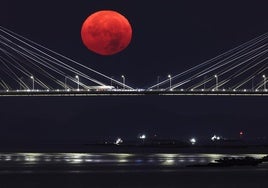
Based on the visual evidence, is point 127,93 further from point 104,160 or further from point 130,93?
point 104,160

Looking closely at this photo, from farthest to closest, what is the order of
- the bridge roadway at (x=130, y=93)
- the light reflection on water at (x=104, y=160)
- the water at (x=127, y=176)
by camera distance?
the bridge roadway at (x=130, y=93)
the light reflection on water at (x=104, y=160)
the water at (x=127, y=176)

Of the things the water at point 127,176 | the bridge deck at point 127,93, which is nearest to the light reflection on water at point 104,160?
the water at point 127,176

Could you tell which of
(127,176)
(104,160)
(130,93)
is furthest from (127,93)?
(127,176)

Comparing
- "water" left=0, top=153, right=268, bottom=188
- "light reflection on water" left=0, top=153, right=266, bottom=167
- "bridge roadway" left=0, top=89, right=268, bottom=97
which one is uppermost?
"bridge roadway" left=0, top=89, right=268, bottom=97

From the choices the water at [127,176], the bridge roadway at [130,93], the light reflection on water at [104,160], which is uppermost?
the bridge roadway at [130,93]

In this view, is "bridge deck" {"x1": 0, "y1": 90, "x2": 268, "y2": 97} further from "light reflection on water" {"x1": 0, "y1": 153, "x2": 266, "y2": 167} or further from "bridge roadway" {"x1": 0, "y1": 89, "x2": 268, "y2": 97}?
"light reflection on water" {"x1": 0, "y1": 153, "x2": 266, "y2": 167}

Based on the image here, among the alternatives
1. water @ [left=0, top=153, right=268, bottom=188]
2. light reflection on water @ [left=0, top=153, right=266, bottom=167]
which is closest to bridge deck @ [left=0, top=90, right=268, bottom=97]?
light reflection on water @ [left=0, top=153, right=266, bottom=167]

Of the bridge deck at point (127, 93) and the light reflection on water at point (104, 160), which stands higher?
the bridge deck at point (127, 93)

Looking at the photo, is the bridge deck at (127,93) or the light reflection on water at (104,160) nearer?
the light reflection on water at (104,160)

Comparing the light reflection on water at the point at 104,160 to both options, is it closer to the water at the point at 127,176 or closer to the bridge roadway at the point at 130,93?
the water at the point at 127,176

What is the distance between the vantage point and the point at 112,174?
1626 inches

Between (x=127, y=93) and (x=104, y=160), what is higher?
(x=127, y=93)

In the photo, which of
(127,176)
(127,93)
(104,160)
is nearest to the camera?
(127,176)

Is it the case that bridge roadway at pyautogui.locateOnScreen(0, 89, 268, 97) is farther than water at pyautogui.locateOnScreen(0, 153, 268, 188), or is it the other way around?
bridge roadway at pyautogui.locateOnScreen(0, 89, 268, 97)
